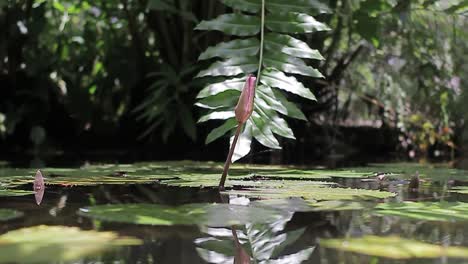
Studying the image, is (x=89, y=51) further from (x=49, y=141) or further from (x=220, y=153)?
(x=220, y=153)

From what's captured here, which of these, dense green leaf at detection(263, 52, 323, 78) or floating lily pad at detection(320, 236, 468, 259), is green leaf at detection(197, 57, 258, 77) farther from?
floating lily pad at detection(320, 236, 468, 259)

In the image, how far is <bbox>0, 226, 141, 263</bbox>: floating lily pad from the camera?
466 mm

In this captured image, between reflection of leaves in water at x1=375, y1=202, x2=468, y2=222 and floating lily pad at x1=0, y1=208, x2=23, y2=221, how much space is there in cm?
43

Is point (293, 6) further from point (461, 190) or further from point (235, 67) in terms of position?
point (461, 190)

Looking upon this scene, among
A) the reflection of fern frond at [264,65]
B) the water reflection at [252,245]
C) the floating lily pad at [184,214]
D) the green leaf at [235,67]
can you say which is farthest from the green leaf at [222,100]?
the water reflection at [252,245]

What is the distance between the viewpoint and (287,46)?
4.34 feet

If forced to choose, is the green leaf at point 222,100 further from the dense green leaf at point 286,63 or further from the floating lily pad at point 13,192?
the floating lily pad at point 13,192

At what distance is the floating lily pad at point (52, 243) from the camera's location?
47 centimetres

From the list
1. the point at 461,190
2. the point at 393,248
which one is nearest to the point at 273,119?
the point at 461,190

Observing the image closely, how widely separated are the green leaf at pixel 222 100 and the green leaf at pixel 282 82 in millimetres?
98

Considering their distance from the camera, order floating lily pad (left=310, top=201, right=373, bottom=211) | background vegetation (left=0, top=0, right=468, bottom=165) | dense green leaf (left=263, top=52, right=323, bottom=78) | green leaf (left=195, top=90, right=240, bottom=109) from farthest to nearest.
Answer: background vegetation (left=0, top=0, right=468, bottom=165), dense green leaf (left=263, top=52, right=323, bottom=78), green leaf (left=195, top=90, right=240, bottom=109), floating lily pad (left=310, top=201, right=373, bottom=211)

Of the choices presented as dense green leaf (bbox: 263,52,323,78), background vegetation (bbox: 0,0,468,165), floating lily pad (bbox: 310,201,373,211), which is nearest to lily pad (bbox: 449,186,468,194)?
floating lily pad (bbox: 310,201,373,211)

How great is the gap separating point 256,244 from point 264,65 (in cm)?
78

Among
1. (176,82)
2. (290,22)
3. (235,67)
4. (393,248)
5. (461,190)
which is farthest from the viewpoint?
(176,82)
